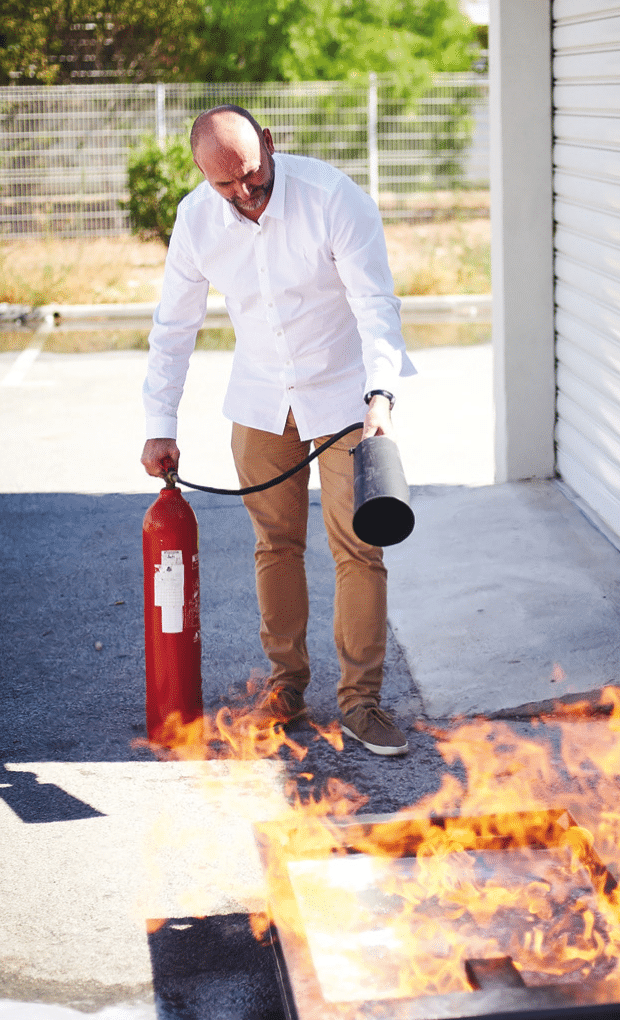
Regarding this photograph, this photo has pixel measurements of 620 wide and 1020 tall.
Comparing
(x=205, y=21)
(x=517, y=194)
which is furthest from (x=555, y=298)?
(x=205, y=21)

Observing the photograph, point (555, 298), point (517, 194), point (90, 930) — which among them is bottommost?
point (90, 930)

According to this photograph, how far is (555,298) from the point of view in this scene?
6.43 meters

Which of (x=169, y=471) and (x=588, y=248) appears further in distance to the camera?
(x=588, y=248)

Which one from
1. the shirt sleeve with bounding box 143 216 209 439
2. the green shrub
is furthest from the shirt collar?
the green shrub

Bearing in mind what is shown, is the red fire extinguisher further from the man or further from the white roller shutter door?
the white roller shutter door

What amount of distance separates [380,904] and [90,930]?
2.41ft

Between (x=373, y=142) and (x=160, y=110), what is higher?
(x=160, y=110)

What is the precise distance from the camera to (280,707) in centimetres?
412

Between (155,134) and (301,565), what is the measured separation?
48.2 ft

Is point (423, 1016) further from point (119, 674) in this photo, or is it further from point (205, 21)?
point (205, 21)

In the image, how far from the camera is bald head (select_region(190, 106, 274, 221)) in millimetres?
3289

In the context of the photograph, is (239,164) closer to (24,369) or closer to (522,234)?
(522,234)

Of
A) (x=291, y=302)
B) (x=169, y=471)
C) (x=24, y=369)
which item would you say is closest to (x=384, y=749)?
(x=169, y=471)

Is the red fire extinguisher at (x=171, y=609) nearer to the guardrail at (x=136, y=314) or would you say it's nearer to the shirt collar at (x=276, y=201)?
the shirt collar at (x=276, y=201)
